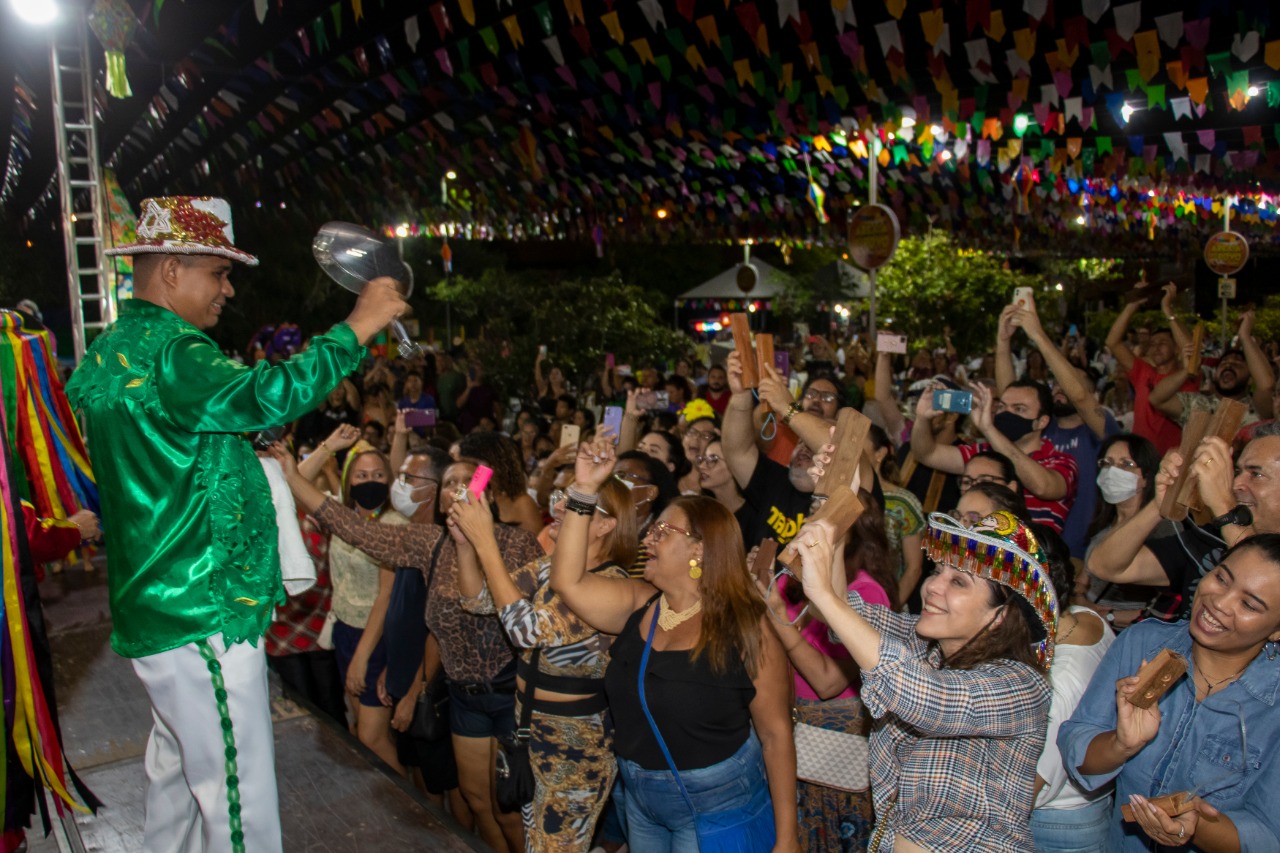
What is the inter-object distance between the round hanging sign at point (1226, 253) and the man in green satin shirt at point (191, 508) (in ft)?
42.4

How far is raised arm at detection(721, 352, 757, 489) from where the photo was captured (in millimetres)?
4367

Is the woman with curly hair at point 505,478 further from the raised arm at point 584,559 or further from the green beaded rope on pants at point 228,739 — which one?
the green beaded rope on pants at point 228,739

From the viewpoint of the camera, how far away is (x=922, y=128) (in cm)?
1053

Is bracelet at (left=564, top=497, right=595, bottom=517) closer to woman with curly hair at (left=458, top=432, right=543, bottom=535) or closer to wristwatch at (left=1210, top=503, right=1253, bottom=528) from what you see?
woman with curly hair at (left=458, top=432, right=543, bottom=535)

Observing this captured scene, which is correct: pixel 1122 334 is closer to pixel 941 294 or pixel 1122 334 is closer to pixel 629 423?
pixel 629 423

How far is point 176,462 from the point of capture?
7.86ft

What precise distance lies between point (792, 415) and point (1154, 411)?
4.13m

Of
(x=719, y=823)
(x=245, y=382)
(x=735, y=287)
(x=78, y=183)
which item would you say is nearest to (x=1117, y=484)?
(x=719, y=823)

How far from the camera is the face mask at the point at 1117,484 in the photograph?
413 centimetres

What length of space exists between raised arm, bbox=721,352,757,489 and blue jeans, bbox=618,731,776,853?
1.71 meters

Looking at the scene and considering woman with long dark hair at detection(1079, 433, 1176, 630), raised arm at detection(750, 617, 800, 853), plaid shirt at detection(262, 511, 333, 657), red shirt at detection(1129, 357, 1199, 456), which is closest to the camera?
raised arm at detection(750, 617, 800, 853)

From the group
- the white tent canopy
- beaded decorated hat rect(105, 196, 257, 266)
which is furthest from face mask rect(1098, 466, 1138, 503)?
the white tent canopy

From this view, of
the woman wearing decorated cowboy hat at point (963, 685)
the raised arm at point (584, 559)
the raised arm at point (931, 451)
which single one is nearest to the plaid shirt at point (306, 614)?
the raised arm at point (584, 559)

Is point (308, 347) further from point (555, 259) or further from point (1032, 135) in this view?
point (555, 259)
